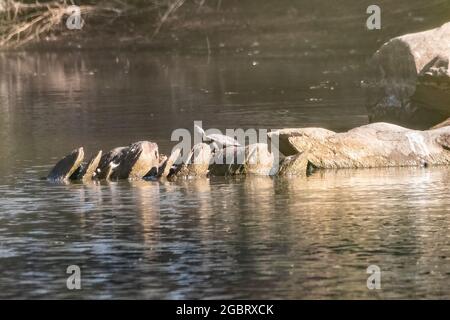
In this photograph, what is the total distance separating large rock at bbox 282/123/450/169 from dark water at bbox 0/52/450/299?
49 centimetres

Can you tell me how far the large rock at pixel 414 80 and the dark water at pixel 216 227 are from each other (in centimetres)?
139

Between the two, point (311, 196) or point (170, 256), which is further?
point (311, 196)

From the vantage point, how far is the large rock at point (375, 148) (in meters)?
25.8

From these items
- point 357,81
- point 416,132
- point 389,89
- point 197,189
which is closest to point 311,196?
point 197,189

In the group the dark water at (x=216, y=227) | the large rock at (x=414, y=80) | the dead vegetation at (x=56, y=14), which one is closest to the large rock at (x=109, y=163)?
the dark water at (x=216, y=227)

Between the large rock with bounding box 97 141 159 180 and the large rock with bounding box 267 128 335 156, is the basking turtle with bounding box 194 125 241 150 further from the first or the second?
the large rock with bounding box 97 141 159 180

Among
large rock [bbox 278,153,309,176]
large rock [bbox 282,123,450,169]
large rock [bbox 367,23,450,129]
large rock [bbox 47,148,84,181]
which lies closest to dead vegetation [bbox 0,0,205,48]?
large rock [bbox 367,23,450,129]

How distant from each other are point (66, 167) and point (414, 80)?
8386 mm

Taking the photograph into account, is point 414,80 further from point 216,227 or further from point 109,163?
point 216,227

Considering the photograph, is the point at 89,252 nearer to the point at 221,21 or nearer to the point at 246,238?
the point at 246,238

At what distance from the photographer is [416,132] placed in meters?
26.1

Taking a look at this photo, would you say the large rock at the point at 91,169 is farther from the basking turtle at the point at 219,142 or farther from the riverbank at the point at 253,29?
the riverbank at the point at 253,29

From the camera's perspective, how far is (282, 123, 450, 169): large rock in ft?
A: 84.6
